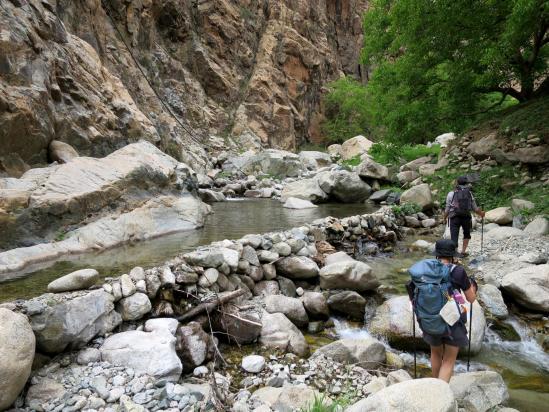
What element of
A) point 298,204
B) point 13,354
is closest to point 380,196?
point 298,204

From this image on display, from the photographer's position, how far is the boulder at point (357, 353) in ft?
14.4

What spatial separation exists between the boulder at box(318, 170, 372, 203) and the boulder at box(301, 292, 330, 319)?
9.60 meters

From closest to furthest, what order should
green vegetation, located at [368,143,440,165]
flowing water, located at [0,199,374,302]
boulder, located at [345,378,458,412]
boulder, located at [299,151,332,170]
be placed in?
boulder, located at [345,378,458,412] → flowing water, located at [0,199,374,302] → green vegetation, located at [368,143,440,165] → boulder, located at [299,151,332,170]

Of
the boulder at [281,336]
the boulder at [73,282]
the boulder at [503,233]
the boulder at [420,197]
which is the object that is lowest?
the boulder at [281,336]

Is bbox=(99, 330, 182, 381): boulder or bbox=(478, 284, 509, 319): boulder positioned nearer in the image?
bbox=(99, 330, 182, 381): boulder

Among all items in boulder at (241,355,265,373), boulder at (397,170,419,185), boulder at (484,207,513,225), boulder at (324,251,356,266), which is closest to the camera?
boulder at (241,355,265,373)

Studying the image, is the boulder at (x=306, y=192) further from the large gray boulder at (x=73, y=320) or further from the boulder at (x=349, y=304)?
the large gray boulder at (x=73, y=320)

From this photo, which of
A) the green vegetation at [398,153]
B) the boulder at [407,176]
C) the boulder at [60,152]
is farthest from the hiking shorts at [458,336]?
the green vegetation at [398,153]

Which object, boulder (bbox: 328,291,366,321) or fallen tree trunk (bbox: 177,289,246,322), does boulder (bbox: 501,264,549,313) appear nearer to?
boulder (bbox: 328,291,366,321)

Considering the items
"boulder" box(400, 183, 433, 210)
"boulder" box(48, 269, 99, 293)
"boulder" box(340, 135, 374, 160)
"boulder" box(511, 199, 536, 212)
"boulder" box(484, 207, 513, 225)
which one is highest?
"boulder" box(340, 135, 374, 160)

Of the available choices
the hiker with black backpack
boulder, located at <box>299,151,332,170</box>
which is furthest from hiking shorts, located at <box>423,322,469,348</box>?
boulder, located at <box>299,151,332,170</box>

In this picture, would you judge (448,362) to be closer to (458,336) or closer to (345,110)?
(458,336)

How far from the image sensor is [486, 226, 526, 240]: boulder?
28.4ft

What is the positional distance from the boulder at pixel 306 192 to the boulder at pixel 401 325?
364 inches
